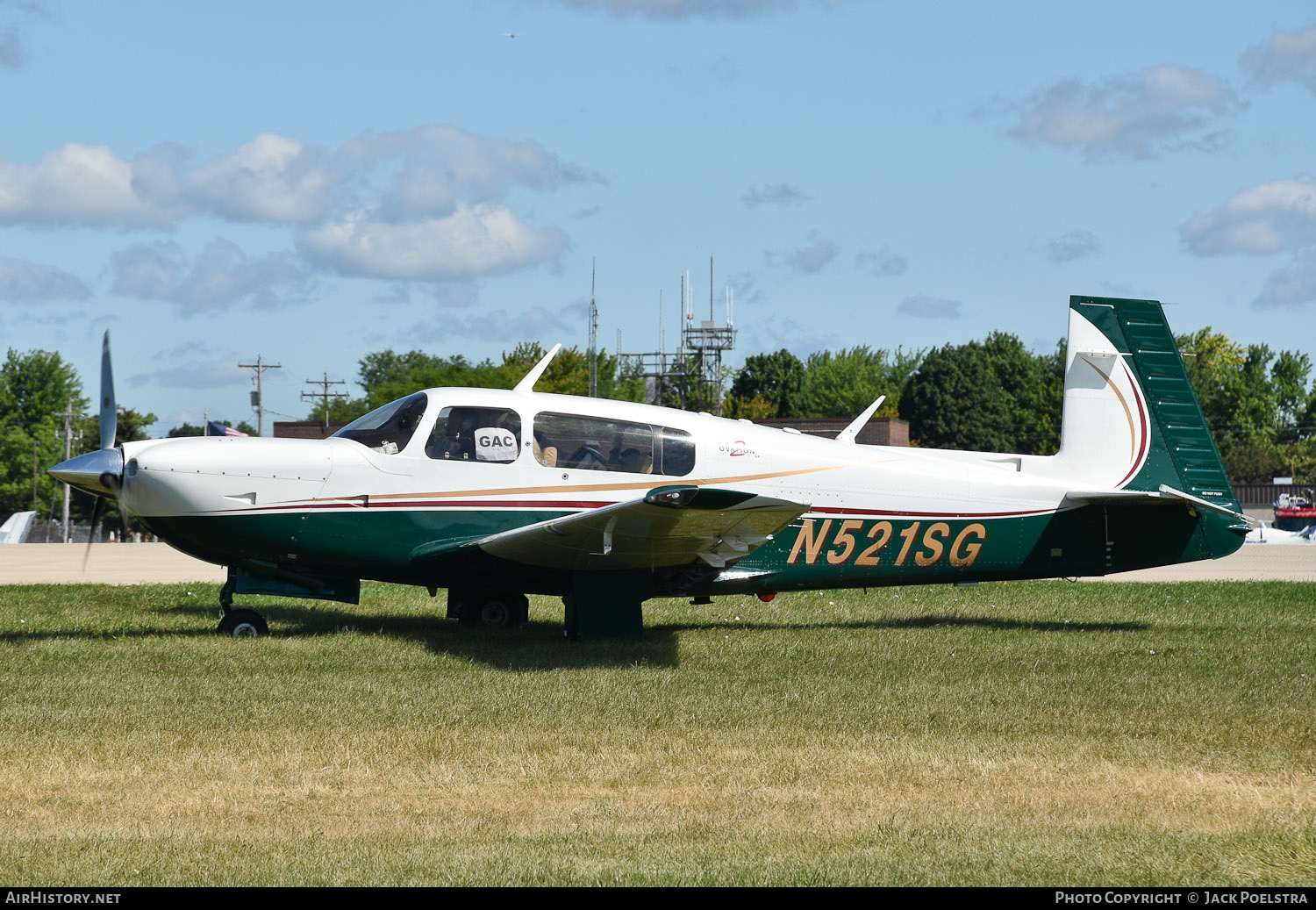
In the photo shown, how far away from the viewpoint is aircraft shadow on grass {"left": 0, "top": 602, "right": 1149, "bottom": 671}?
1022cm

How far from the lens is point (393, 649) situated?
10.6 m

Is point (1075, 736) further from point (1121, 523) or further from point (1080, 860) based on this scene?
point (1121, 523)

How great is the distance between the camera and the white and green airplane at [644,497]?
1044 cm

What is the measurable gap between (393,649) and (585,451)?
8.03ft

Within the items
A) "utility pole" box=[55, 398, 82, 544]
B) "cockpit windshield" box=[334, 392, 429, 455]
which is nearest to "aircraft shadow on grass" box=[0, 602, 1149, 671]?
"cockpit windshield" box=[334, 392, 429, 455]

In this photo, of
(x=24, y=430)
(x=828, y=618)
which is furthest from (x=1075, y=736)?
(x=24, y=430)

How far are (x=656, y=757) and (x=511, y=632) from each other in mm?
5624

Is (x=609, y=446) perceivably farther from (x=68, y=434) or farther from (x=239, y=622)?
(x=68, y=434)

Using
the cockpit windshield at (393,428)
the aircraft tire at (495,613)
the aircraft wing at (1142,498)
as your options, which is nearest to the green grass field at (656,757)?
the aircraft tire at (495,613)

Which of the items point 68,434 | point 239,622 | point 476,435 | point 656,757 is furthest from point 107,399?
point 68,434

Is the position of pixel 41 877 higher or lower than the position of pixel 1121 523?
lower

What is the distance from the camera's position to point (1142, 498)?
1162 cm

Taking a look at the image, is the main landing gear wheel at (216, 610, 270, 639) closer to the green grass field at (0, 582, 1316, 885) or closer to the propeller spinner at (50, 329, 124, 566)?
the green grass field at (0, 582, 1316, 885)

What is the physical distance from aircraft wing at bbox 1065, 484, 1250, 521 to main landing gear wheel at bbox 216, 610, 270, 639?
7936 millimetres
